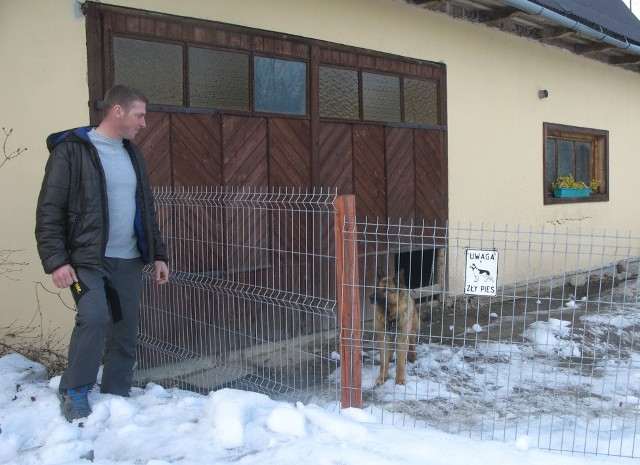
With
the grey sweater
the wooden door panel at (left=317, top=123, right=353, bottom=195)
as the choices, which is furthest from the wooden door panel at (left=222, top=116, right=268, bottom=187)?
the grey sweater

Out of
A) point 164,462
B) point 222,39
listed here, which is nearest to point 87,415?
point 164,462

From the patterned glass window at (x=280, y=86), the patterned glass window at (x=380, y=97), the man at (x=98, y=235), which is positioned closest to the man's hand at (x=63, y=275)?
the man at (x=98, y=235)

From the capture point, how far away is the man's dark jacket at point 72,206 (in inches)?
127

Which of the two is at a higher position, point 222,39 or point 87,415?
point 222,39

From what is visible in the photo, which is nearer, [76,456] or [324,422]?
[76,456]

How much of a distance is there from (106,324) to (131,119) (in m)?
1.15

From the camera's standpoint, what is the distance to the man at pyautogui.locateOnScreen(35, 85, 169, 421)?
3.26m

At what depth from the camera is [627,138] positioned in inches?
439

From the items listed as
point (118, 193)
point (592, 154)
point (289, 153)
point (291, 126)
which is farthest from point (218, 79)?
point (592, 154)

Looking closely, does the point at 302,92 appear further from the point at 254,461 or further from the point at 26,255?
the point at 254,461

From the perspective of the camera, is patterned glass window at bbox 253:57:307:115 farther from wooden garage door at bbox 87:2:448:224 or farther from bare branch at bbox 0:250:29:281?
bare branch at bbox 0:250:29:281

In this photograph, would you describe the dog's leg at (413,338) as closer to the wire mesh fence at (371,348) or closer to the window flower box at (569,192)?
the wire mesh fence at (371,348)

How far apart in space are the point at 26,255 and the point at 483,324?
4778 millimetres

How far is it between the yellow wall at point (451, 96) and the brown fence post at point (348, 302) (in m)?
2.36
